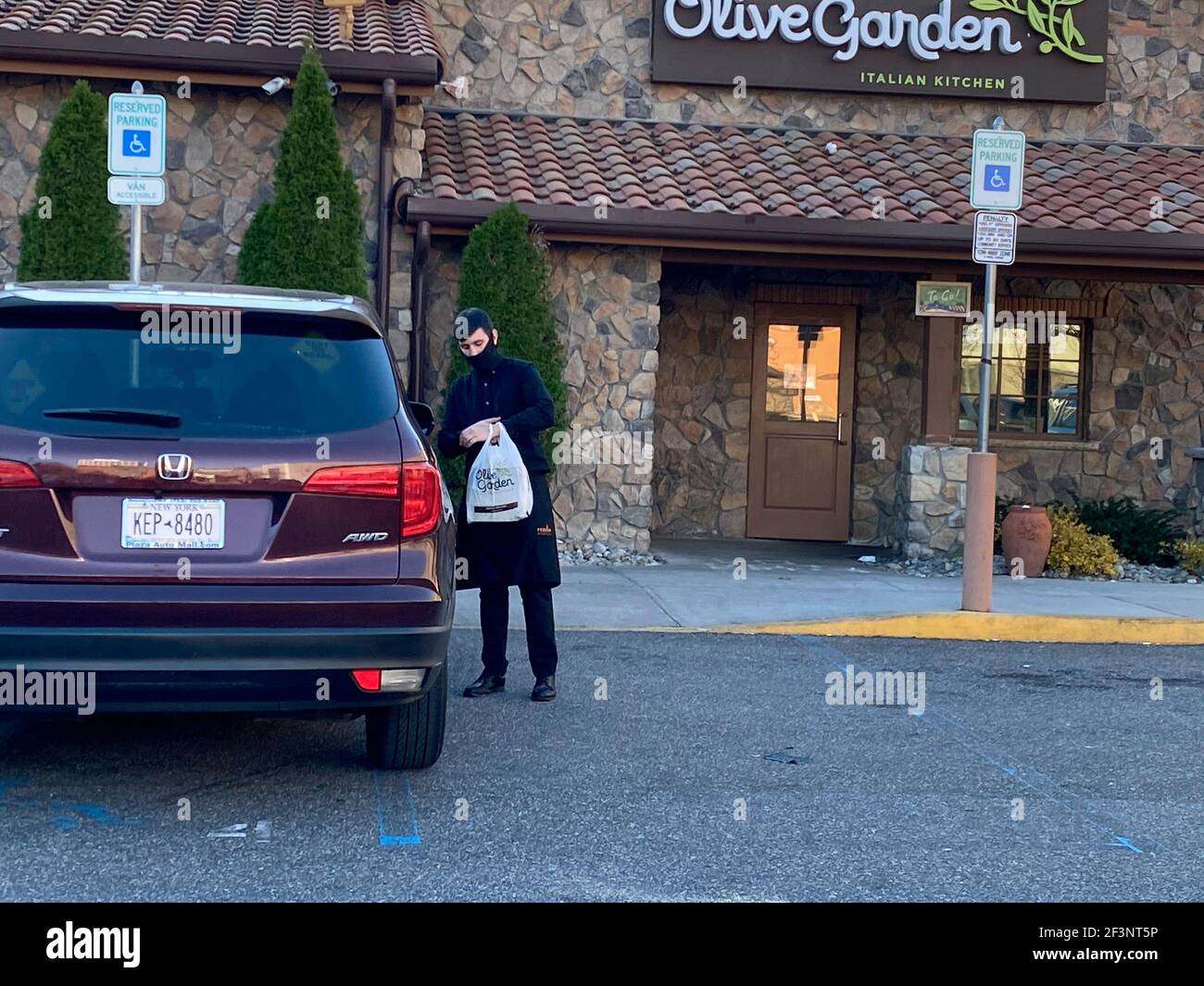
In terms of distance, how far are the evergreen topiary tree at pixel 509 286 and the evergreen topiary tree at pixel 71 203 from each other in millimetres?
2776

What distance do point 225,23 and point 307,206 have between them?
6.50 ft

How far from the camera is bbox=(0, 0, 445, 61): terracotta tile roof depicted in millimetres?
11875

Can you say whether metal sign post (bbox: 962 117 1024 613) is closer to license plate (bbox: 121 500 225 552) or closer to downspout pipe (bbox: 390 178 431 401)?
downspout pipe (bbox: 390 178 431 401)

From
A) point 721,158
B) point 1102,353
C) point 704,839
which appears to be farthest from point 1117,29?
point 704,839

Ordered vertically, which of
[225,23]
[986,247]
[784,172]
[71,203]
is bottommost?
[986,247]

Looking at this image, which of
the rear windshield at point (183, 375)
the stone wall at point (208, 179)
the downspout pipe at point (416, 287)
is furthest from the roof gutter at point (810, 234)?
the rear windshield at point (183, 375)

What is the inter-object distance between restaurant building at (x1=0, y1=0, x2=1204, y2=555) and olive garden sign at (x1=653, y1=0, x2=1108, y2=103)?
1.1 inches

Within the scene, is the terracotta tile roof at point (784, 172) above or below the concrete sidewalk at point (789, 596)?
above

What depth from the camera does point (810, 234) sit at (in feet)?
41.6

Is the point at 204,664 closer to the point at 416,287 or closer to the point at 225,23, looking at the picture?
the point at 416,287

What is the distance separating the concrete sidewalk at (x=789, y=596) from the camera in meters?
9.73

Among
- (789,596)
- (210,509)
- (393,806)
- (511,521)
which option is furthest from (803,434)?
(210,509)

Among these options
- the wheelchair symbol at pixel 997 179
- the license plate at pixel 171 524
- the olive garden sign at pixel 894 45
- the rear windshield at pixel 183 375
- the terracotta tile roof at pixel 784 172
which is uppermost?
the olive garden sign at pixel 894 45

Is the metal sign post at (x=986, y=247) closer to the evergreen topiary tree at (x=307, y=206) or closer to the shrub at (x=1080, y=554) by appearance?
the shrub at (x=1080, y=554)
